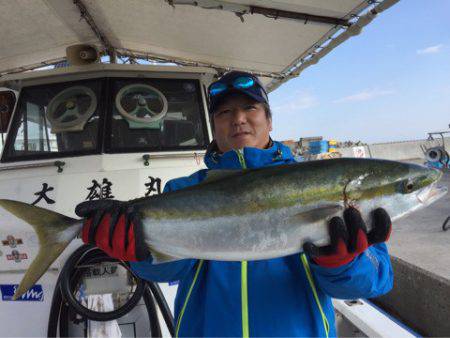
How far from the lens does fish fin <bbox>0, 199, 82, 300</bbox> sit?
189 centimetres

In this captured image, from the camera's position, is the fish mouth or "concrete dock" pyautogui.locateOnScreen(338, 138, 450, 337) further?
"concrete dock" pyautogui.locateOnScreen(338, 138, 450, 337)

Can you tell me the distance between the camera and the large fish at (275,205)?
5.32ft

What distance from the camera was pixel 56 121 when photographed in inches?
154

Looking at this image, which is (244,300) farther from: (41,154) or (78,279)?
(41,154)

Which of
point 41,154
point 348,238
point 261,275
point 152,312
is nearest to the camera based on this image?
point 348,238

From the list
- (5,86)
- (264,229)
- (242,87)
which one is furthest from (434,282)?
(5,86)

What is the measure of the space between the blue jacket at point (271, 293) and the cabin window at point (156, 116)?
7.35ft

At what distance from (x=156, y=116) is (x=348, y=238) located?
290cm

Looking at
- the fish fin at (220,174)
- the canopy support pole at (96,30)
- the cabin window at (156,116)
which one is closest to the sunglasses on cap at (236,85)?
the fish fin at (220,174)

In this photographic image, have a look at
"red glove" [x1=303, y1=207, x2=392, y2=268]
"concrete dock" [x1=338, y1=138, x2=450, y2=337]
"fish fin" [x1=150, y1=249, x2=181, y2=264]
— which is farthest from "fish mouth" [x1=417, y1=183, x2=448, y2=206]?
"concrete dock" [x1=338, y1=138, x2=450, y2=337]

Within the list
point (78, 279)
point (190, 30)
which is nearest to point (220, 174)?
point (78, 279)

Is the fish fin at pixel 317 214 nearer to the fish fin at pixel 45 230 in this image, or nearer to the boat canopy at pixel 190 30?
the fish fin at pixel 45 230

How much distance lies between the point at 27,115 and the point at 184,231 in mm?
3311

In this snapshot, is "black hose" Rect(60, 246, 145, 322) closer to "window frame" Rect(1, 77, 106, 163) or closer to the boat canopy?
"window frame" Rect(1, 77, 106, 163)
